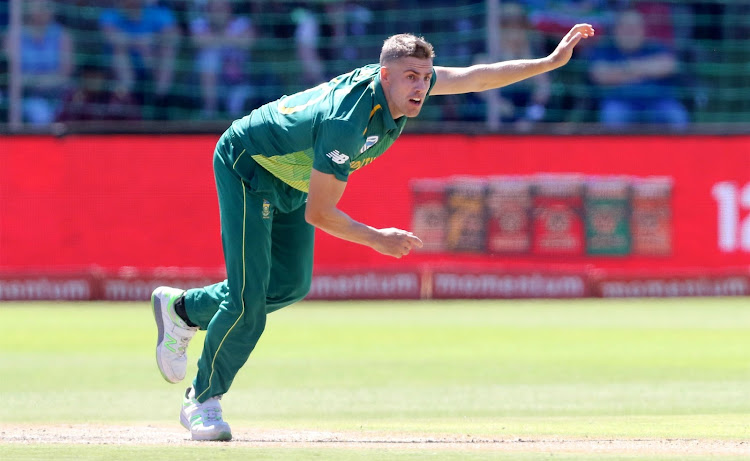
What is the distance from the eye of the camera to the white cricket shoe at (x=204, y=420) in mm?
6609

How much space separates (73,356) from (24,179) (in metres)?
6.13

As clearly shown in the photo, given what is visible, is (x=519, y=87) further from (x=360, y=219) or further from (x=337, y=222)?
(x=337, y=222)

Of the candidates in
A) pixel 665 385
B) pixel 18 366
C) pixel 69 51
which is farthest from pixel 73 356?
→ pixel 69 51

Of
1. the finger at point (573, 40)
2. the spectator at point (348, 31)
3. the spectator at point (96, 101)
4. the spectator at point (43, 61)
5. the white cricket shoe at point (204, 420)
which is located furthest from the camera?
the spectator at point (348, 31)

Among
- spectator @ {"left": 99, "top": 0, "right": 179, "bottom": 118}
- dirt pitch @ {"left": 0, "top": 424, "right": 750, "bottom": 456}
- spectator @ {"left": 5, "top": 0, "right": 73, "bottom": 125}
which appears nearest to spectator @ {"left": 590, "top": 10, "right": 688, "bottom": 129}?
spectator @ {"left": 99, "top": 0, "right": 179, "bottom": 118}

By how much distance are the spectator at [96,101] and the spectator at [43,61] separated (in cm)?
16

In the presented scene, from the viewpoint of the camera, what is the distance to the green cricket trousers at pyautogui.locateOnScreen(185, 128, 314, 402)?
6680 millimetres

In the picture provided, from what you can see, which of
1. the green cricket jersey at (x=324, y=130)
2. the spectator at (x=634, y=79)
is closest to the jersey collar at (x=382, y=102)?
the green cricket jersey at (x=324, y=130)

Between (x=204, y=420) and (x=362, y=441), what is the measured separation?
0.81 m

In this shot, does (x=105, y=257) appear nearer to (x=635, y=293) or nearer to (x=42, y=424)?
(x=635, y=293)

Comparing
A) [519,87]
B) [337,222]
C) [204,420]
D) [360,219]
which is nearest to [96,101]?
[360,219]

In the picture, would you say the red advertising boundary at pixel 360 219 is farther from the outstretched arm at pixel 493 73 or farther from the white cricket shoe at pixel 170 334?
the outstretched arm at pixel 493 73

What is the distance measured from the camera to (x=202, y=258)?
55.5ft

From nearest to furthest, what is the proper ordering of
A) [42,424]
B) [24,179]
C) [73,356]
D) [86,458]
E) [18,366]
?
Result: [86,458] < [42,424] < [18,366] < [73,356] < [24,179]
